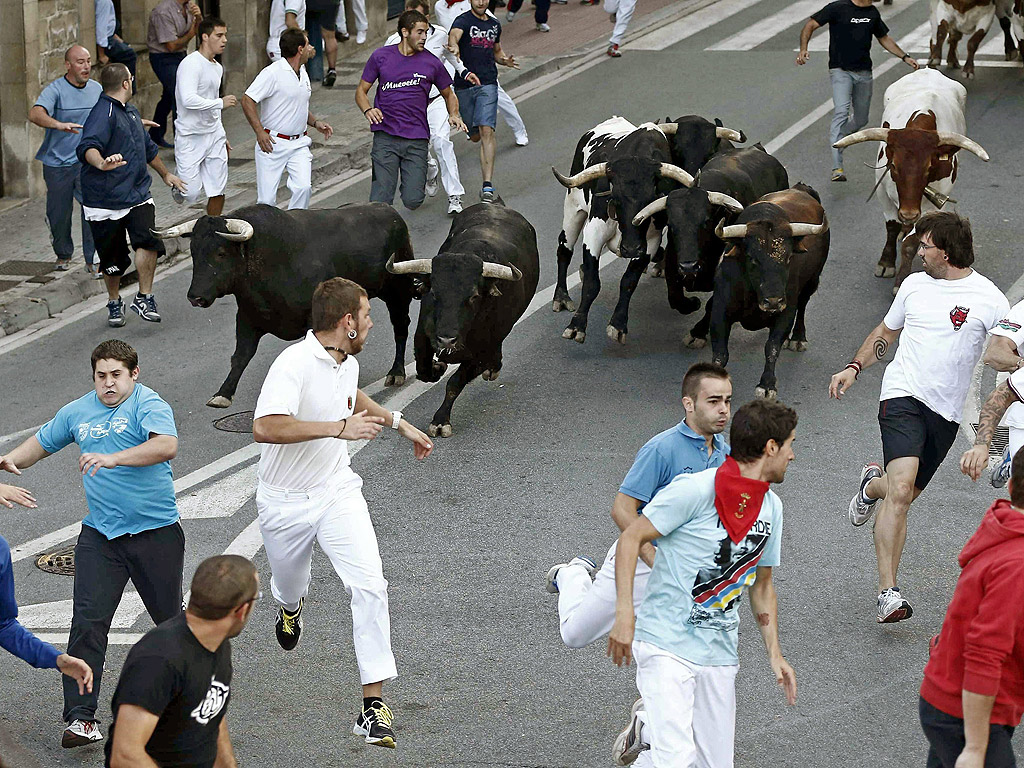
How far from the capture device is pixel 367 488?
32.3ft

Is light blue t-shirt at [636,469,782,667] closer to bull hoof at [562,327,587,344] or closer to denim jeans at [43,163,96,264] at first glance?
bull hoof at [562,327,587,344]

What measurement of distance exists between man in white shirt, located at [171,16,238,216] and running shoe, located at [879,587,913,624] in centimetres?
880

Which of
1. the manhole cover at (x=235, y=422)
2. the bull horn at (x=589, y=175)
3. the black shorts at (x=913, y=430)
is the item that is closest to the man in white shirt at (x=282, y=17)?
the bull horn at (x=589, y=175)

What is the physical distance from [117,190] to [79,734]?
23.5 feet

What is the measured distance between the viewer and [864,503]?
8.59 meters

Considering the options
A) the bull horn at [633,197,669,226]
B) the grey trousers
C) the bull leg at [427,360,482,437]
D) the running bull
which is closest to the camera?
the bull leg at [427,360,482,437]

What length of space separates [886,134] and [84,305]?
7.64 metres

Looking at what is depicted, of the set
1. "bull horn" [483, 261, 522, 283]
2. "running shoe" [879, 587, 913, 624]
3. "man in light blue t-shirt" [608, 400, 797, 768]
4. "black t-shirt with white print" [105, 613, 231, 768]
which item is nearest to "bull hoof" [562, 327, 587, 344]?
"bull horn" [483, 261, 522, 283]

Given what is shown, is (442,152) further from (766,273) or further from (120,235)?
(766,273)

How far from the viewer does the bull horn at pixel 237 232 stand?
1093cm

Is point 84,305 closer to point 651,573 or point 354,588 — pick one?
point 354,588

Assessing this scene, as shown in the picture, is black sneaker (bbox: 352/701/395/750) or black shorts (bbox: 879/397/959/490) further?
black shorts (bbox: 879/397/959/490)

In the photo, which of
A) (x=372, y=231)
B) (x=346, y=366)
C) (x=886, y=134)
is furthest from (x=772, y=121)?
(x=346, y=366)

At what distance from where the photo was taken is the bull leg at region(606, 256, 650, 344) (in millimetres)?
12383
